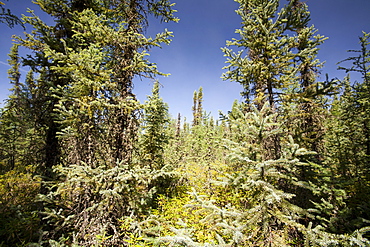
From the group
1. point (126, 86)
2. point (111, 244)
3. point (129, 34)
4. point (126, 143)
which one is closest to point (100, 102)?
point (126, 86)

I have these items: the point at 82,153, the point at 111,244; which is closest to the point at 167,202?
the point at 111,244

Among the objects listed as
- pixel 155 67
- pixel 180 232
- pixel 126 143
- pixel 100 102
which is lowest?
pixel 180 232

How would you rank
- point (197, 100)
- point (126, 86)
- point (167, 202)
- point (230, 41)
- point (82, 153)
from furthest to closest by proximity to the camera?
point (197, 100) < point (230, 41) < point (167, 202) < point (126, 86) < point (82, 153)

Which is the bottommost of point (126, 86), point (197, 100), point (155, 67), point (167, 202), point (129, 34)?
point (167, 202)

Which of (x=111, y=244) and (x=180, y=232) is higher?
(x=180, y=232)

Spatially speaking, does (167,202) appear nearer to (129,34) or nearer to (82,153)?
(82,153)

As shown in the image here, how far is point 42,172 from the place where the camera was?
7.38 metres

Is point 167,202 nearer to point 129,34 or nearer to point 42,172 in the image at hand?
point 42,172

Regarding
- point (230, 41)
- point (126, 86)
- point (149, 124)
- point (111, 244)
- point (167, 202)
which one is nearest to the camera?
point (111, 244)

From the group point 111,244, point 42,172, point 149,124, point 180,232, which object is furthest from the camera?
point 149,124

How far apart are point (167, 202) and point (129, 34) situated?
23.3 feet

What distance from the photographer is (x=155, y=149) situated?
12156mm

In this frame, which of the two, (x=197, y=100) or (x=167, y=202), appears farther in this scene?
(x=197, y=100)

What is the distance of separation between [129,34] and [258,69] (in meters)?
5.59
